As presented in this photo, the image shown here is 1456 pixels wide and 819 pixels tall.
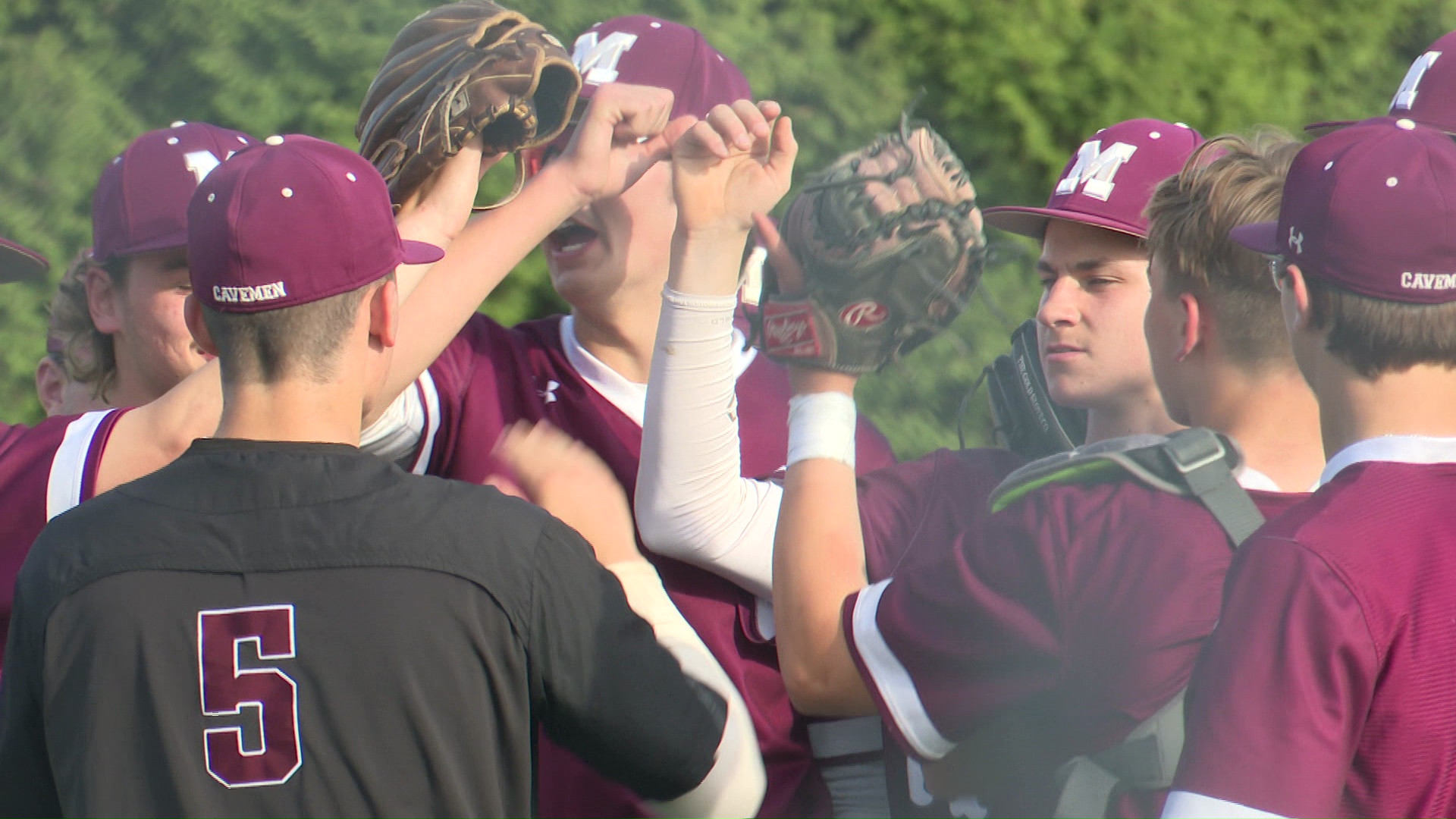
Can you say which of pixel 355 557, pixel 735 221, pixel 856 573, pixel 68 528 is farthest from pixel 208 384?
pixel 856 573

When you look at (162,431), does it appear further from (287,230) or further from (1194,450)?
(1194,450)

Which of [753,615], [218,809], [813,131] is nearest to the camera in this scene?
[218,809]

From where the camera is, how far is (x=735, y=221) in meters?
1.98

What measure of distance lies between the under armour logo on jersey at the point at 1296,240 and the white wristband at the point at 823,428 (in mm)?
615

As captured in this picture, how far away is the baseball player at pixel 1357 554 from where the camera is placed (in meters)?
1.43

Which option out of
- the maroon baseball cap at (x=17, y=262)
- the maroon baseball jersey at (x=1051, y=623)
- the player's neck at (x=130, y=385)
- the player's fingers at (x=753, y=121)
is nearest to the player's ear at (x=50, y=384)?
the maroon baseball cap at (x=17, y=262)

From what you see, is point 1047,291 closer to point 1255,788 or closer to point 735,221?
point 735,221

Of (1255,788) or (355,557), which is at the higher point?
(355,557)

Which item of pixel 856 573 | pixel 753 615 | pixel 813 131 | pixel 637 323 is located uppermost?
pixel 813 131

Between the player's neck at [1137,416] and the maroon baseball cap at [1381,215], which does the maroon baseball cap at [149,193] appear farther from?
the maroon baseball cap at [1381,215]

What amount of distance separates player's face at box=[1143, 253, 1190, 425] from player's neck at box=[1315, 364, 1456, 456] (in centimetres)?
35

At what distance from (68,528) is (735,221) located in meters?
0.92

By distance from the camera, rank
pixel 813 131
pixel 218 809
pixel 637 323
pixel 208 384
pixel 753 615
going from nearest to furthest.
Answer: pixel 218 809, pixel 208 384, pixel 753 615, pixel 637 323, pixel 813 131

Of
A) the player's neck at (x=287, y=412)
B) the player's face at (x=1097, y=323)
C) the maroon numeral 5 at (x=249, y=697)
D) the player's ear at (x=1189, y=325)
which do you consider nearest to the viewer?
Result: the maroon numeral 5 at (x=249, y=697)
